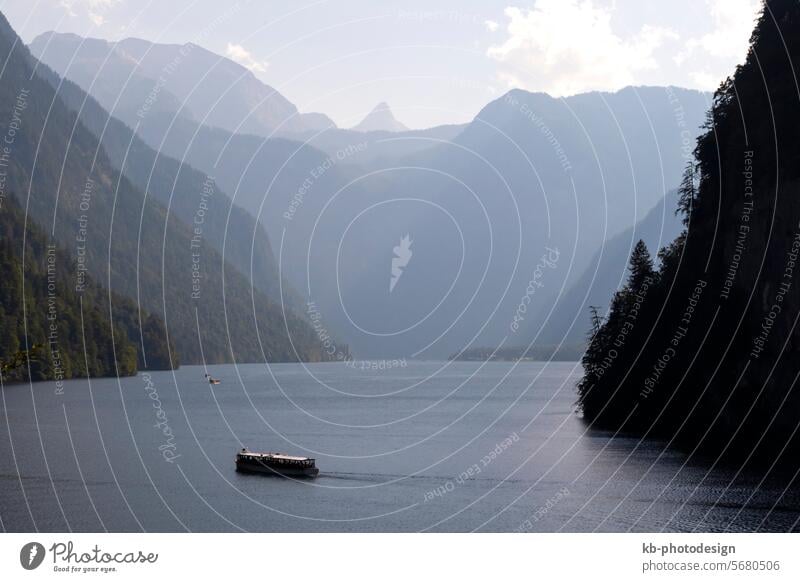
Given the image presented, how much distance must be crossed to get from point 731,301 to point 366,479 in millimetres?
40952

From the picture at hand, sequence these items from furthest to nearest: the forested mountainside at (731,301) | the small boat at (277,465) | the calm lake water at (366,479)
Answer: the small boat at (277,465)
the forested mountainside at (731,301)
the calm lake water at (366,479)

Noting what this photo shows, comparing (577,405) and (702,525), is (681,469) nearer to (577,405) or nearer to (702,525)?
(702,525)

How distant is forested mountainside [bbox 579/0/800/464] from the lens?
88125 mm

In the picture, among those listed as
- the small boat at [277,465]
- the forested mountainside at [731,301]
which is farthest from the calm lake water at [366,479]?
the forested mountainside at [731,301]

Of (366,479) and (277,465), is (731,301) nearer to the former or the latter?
(366,479)

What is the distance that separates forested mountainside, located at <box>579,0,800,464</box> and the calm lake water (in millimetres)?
6365

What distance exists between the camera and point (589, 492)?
78.4 meters

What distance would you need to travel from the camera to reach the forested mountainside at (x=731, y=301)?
88125mm

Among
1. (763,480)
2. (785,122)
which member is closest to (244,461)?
(763,480)

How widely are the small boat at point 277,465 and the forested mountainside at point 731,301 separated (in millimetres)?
39018

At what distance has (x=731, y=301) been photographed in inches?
3868

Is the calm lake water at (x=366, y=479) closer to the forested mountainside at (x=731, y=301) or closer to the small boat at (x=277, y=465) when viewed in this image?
the small boat at (x=277, y=465)

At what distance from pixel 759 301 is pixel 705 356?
45.4 feet

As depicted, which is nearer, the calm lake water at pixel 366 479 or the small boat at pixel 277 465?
the calm lake water at pixel 366 479
